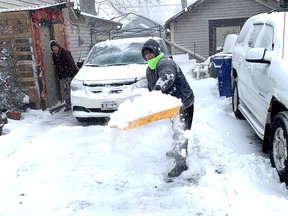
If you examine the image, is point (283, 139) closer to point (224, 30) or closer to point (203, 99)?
point (203, 99)

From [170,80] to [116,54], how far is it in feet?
14.1

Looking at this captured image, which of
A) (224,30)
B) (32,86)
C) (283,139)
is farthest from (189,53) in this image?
(283,139)

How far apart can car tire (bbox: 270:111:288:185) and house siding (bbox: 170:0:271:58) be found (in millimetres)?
15717

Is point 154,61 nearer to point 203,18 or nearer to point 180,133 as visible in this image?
point 180,133

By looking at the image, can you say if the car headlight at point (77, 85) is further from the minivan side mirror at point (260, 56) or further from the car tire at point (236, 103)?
the minivan side mirror at point (260, 56)

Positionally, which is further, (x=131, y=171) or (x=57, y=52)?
(x=57, y=52)

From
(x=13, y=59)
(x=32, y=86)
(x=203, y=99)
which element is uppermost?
(x=13, y=59)

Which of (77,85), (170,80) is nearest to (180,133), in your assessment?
(170,80)

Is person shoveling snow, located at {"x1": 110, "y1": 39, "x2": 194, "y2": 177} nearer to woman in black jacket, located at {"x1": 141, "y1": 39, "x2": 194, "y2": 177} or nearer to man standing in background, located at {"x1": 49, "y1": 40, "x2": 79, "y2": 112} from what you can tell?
woman in black jacket, located at {"x1": 141, "y1": 39, "x2": 194, "y2": 177}

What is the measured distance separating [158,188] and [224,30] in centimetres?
1662

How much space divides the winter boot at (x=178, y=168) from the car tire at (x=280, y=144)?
103cm

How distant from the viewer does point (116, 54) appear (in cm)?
805

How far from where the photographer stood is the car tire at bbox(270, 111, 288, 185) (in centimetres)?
367

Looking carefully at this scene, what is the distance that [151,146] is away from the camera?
524 cm
